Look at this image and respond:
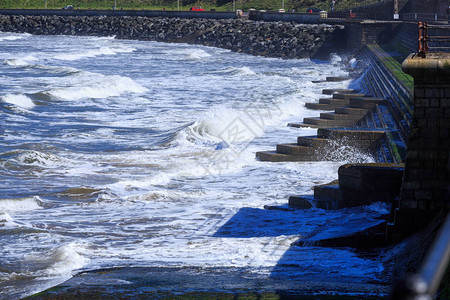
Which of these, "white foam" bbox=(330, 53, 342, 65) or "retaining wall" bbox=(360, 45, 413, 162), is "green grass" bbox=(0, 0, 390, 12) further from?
"retaining wall" bbox=(360, 45, 413, 162)

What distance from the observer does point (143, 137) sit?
1897 cm

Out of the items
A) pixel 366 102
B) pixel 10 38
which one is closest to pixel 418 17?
pixel 366 102

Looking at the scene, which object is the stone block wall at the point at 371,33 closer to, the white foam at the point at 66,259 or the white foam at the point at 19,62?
the white foam at the point at 19,62

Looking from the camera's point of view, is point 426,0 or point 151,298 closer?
point 151,298

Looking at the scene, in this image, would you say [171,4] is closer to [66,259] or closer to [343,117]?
[343,117]

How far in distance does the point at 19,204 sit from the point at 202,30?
2238 inches

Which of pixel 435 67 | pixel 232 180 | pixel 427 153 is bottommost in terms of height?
pixel 232 180

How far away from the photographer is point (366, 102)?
1956 centimetres

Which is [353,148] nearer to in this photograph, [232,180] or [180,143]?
[232,180]

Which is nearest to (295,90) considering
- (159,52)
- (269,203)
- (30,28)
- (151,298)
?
(269,203)

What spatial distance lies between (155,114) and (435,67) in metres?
→ 16.0

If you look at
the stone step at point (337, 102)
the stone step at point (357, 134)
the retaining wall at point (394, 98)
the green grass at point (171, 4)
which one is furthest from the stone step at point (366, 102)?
the green grass at point (171, 4)

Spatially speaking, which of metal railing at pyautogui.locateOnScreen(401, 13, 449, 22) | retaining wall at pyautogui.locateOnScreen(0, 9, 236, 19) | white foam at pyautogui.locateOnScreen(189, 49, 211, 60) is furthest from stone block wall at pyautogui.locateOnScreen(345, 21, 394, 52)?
retaining wall at pyautogui.locateOnScreen(0, 9, 236, 19)

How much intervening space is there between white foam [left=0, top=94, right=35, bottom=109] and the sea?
8cm
